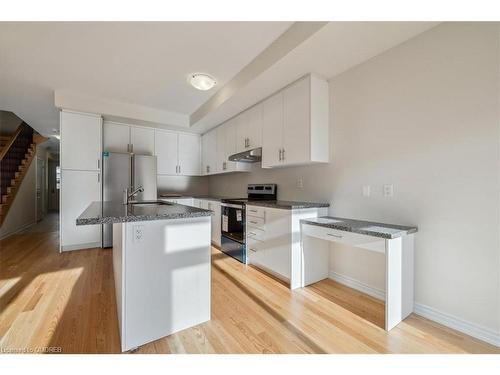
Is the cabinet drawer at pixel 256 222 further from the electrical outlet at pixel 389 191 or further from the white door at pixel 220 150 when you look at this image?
the white door at pixel 220 150

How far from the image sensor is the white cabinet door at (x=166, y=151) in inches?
185

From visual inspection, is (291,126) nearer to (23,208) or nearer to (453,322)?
(453,322)

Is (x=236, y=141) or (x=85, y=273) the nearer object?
(x=85, y=273)

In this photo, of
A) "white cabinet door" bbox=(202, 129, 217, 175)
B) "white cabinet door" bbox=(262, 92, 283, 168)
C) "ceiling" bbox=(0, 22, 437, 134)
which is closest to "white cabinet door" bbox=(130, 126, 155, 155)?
"ceiling" bbox=(0, 22, 437, 134)

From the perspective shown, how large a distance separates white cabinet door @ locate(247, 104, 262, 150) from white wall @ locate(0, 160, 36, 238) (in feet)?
17.4

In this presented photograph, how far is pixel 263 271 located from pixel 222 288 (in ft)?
2.14

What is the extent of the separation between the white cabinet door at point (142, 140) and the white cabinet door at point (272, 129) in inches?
104

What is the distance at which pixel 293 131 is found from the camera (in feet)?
8.79

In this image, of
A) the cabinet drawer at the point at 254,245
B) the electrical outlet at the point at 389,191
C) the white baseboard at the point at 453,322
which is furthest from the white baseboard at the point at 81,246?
the electrical outlet at the point at 389,191

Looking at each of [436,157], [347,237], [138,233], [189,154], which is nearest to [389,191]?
[436,157]

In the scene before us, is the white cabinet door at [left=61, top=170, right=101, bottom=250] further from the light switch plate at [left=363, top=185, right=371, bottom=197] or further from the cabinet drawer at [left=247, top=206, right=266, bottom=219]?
the light switch plate at [left=363, top=185, right=371, bottom=197]

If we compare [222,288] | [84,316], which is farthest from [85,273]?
[222,288]

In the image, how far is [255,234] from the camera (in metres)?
2.91
